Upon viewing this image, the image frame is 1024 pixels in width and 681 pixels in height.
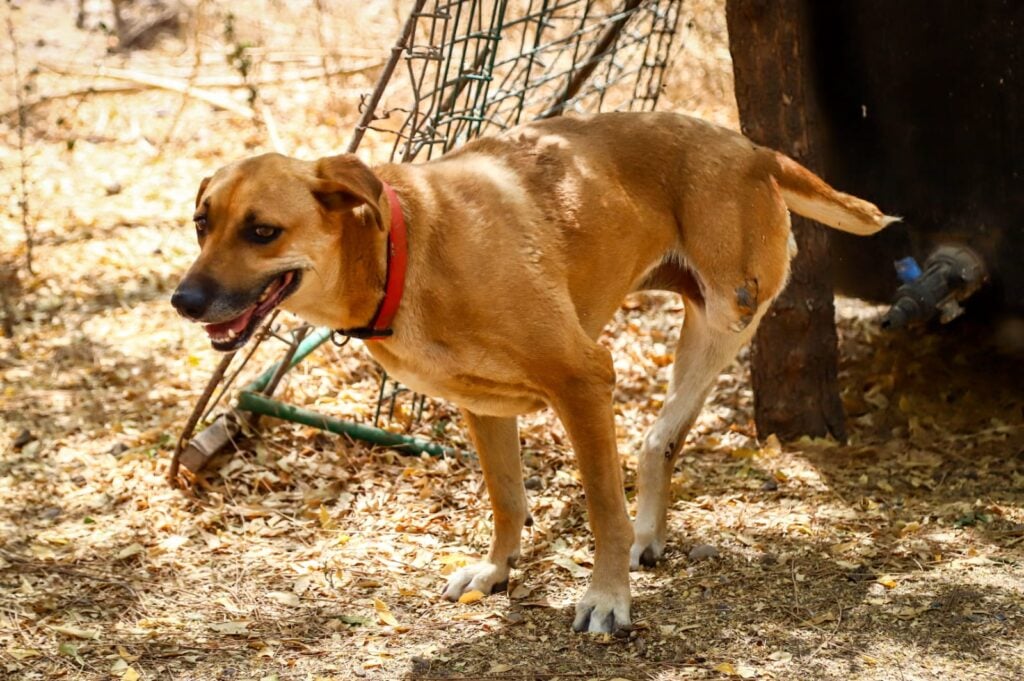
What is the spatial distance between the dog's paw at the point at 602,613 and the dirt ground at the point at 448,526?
0.07 m

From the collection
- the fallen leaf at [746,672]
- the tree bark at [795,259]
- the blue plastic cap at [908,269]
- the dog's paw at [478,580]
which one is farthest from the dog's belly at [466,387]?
the blue plastic cap at [908,269]

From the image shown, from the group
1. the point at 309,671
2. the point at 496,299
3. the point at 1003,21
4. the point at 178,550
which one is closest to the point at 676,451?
the point at 496,299

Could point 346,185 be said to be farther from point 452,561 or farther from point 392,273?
point 452,561

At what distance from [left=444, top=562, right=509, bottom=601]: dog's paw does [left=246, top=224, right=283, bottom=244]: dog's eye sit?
64.5 inches

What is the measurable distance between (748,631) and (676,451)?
101 cm

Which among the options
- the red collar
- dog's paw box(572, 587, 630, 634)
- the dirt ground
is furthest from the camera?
dog's paw box(572, 587, 630, 634)

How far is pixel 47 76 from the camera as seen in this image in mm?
12039

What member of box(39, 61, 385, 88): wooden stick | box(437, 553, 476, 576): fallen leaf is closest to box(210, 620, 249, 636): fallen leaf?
box(437, 553, 476, 576): fallen leaf

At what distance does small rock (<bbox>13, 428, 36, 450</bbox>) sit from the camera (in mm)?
5861

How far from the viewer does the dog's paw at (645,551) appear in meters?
4.68

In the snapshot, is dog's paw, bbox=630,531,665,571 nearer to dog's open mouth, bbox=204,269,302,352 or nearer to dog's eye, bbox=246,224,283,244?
dog's open mouth, bbox=204,269,302,352

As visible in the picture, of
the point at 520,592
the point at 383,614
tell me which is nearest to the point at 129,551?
the point at 383,614

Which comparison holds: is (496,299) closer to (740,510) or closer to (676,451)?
(676,451)

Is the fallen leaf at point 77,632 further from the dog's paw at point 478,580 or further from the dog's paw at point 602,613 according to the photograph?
the dog's paw at point 602,613
